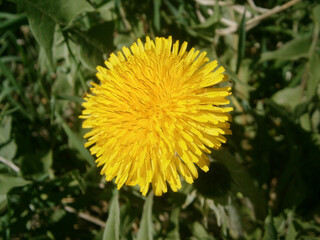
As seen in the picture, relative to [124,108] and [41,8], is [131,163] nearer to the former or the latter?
[124,108]

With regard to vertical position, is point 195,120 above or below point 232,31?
below

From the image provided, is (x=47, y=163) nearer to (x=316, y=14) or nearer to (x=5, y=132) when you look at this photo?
(x=5, y=132)

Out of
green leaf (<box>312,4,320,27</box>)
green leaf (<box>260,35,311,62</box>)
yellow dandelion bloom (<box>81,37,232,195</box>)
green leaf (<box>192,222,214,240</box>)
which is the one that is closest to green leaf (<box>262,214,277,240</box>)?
yellow dandelion bloom (<box>81,37,232,195</box>)

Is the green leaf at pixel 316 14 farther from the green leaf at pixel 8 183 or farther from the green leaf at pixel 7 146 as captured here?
the green leaf at pixel 7 146

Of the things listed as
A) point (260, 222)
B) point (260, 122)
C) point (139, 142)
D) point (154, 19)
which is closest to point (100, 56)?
point (154, 19)

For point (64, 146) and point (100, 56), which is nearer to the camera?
point (100, 56)
